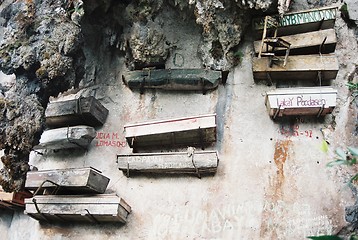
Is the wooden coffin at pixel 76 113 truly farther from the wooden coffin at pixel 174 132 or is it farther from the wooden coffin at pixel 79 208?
the wooden coffin at pixel 79 208

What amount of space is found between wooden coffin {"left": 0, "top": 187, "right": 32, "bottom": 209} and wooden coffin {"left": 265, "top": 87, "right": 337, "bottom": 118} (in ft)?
15.5

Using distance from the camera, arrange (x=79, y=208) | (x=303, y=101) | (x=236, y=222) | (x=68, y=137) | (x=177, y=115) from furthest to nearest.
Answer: (x=177, y=115) → (x=68, y=137) → (x=79, y=208) → (x=303, y=101) → (x=236, y=222)

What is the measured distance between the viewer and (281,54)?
22.0ft

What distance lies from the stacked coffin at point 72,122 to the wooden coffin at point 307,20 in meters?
3.31

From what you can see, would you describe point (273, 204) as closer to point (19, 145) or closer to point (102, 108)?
point (102, 108)

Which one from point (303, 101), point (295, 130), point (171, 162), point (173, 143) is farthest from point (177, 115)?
point (303, 101)

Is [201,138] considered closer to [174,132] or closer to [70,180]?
[174,132]

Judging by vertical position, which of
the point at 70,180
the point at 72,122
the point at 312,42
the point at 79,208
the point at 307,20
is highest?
the point at 307,20

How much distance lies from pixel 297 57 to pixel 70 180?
13.1 ft

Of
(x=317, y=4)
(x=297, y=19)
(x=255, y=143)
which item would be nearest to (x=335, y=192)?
(x=255, y=143)

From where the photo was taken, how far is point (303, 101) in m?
6.18

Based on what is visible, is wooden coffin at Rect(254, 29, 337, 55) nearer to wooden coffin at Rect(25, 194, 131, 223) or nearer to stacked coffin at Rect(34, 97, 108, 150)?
stacked coffin at Rect(34, 97, 108, 150)

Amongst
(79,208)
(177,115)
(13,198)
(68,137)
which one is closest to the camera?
(79,208)

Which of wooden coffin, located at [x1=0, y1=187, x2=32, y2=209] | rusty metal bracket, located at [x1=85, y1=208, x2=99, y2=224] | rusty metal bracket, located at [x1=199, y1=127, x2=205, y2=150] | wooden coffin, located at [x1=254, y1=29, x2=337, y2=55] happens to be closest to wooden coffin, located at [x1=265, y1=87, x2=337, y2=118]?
wooden coffin, located at [x1=254, y1=29, x2=337, y2=55]
